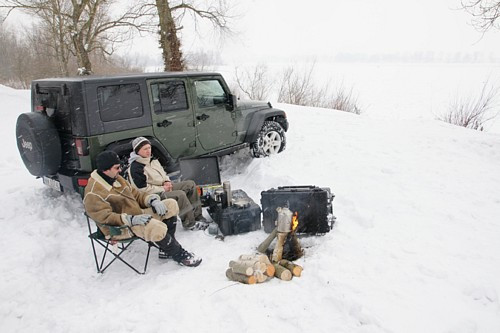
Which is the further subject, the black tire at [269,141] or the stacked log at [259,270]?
the black tire at [269,141]

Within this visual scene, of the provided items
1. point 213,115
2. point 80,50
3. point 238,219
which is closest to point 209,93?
point 213,115

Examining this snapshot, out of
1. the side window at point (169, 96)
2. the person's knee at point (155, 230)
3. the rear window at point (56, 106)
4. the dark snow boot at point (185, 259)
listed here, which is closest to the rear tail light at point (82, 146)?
the rear window at point (56, 106)

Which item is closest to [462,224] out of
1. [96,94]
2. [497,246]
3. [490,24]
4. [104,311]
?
[497,246]

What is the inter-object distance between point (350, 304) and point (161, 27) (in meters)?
11.3

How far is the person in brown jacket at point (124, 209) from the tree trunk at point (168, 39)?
9172 millimetres

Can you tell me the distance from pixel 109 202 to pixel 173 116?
1.97 meters

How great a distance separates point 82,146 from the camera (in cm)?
427

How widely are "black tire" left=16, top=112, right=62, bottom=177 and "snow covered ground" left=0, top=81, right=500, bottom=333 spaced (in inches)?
29.9

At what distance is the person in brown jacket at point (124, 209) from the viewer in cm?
345

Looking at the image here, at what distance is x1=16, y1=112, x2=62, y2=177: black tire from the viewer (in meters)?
4.24

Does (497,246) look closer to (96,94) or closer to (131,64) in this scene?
(96,94)

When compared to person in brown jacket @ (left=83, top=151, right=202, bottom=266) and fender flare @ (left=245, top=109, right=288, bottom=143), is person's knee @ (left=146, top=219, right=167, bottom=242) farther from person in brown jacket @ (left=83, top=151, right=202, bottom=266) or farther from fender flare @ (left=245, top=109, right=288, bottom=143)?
fender flare @ (left=245, top=109, right=288, bottom=143)

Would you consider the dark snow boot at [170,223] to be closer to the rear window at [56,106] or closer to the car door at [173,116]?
the car door at [173,116]

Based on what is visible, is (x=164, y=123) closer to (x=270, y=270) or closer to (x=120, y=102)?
(x=120, y=102)
